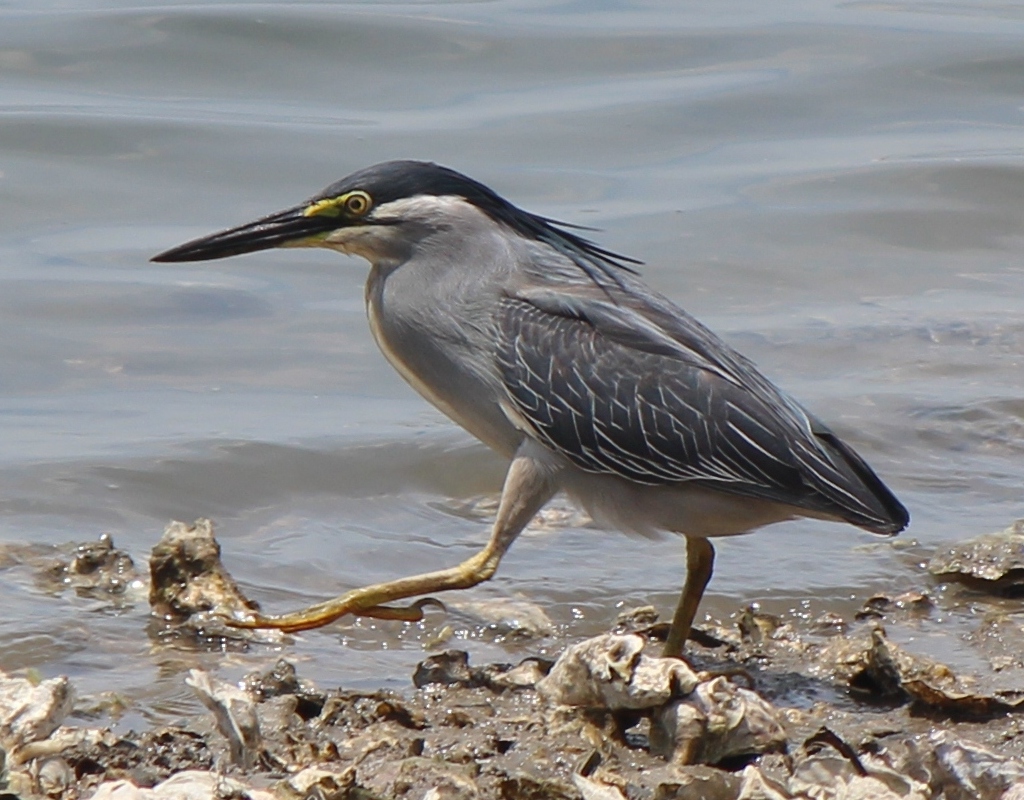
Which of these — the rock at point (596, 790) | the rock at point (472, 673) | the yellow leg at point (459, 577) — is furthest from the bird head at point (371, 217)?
the rock at point (596, 790)

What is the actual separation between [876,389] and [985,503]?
4.66ft

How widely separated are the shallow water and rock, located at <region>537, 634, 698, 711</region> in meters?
0.90

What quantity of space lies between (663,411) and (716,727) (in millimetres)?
1594

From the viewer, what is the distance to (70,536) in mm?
6152

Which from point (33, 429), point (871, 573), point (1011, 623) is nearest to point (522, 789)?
point (1011, 623)

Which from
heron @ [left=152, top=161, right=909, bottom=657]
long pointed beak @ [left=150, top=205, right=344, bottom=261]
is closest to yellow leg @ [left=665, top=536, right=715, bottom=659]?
heron @ [left=152, top=161, right=909, bottom=657]

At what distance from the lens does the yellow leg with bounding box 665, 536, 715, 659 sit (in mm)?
4977

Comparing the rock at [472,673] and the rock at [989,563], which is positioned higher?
the rock at [989,563]

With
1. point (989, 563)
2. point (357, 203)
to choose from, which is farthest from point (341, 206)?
point (989, 563)

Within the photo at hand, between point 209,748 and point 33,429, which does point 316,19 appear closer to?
point 33,429

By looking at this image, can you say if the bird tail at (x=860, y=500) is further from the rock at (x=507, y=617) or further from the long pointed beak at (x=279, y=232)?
the long pointed beak at (x=279, y=232)

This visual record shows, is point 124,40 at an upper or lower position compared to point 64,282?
upper

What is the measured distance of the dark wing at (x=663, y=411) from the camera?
505cm

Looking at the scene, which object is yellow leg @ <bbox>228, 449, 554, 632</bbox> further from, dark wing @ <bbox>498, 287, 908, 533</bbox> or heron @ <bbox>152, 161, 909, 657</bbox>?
dark wing @ <bbox>498, 287, 908, 533</bbox>
